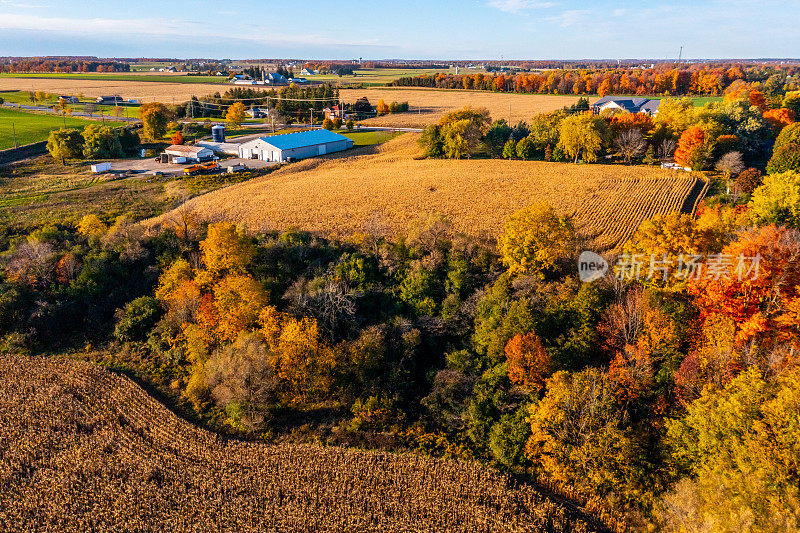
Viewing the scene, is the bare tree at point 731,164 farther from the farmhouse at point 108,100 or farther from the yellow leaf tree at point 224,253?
the farmhouse at point 108,100

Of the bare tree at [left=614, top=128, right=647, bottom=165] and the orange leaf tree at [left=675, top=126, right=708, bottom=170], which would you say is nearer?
the orange leaf tree at [left=675, top=126, right=708, bottom=170]

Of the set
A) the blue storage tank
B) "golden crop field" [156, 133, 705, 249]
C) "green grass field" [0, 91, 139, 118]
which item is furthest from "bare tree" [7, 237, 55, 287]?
"green grass field" [0, 91, 139, 118]

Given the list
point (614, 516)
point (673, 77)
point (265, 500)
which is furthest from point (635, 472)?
point (673, 77)

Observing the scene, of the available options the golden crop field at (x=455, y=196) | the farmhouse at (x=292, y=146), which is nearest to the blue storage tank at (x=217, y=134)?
the farmhouse at (x=292, y=146)

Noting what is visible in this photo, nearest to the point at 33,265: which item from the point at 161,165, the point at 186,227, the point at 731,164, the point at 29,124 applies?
the point at 186,227

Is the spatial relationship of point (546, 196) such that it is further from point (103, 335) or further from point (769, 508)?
point (103, 335)

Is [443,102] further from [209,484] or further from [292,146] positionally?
[209,484]

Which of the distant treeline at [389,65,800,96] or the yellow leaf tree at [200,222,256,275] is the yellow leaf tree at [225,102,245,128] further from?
the distant treeline at [389,65,800,96]
